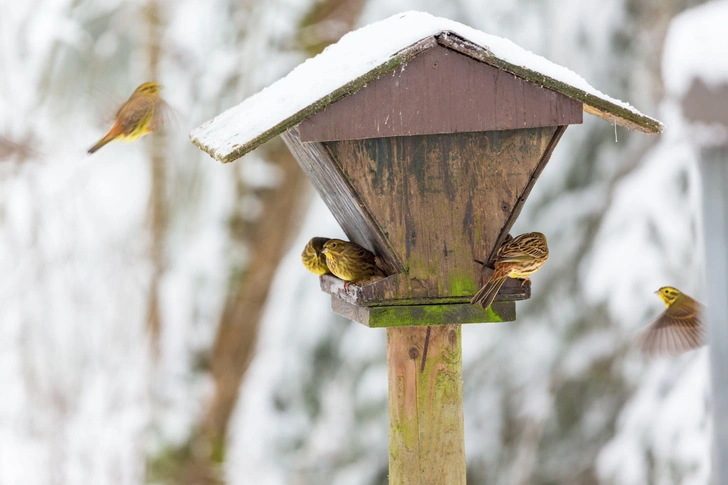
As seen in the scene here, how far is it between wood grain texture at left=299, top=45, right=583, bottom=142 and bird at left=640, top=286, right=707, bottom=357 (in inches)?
50.5

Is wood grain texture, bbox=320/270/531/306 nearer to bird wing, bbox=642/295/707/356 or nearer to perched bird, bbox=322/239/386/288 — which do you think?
perched bird, bbox=322/239/386/288

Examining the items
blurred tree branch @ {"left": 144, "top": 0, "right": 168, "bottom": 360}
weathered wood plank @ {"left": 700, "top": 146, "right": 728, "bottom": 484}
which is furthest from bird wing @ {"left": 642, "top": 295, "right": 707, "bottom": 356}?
blurred tree branch @ {"left": 144, "top": 0, "right": 168, "bottom": 360}

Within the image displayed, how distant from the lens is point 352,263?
3207 millimetres

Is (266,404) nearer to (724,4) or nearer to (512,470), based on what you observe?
(512,470)

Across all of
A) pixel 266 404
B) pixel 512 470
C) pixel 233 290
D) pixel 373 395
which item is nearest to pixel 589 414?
pixel 512 470

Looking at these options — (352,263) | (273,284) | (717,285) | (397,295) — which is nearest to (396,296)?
(397,295)

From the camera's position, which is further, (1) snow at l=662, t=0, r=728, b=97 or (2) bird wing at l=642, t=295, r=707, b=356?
(2) bird wing at l=642, t=295, r=707, b=356

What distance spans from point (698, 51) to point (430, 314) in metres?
1.40

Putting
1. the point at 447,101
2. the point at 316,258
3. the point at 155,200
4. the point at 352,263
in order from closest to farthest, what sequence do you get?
the point at 447,101, the point at 352,263, the point at 316,258, the point at 155,200

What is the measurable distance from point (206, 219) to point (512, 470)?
9.54ft

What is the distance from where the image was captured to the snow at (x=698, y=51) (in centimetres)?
175

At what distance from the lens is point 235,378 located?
291 inches

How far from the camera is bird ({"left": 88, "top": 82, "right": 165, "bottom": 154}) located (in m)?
3.92

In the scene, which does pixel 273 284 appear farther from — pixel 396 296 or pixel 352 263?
pixel 396 296
